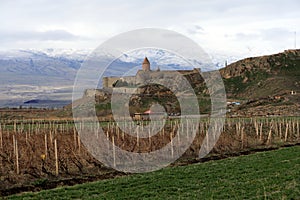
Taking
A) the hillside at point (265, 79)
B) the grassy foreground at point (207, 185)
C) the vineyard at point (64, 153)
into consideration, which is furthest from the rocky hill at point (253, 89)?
the grassy foreground at point (207, 185)

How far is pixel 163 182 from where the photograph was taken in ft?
57.4

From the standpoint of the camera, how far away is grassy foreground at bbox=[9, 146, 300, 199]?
13930 mm

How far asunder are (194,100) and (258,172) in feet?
234

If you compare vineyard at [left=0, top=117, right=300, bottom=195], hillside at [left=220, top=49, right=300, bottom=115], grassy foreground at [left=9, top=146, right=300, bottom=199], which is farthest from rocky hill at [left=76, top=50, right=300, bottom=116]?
grassy foreground at [left=9, top=146, right=300, bottom=199]

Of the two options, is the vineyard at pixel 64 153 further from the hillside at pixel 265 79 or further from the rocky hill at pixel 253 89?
the hillside at pixel 265 79

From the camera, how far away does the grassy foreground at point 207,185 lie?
13930 millimetres

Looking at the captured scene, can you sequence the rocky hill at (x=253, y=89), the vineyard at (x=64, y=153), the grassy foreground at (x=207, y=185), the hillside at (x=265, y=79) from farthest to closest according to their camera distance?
1. the hillside at (x=265, y=79)
2. the rocky hill at (x=253, y=89)
3. the vineyard at (x=64, y=153)
4. the grassy foreground at (x=207, y=185)

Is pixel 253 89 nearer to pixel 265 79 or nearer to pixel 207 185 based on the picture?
pixel 265 79

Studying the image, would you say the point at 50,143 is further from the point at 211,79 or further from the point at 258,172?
the point at 211,79

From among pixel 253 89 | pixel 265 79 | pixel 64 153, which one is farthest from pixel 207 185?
pixel 265 79

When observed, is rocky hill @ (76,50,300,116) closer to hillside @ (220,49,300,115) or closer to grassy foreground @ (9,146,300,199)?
hillside @ (220,49,300,115)

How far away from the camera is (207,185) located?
630 inches

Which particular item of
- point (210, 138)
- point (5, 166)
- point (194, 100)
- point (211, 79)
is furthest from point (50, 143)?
point (211, 79)

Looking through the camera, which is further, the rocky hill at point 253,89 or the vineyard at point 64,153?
the rocky hill at point 253,89
